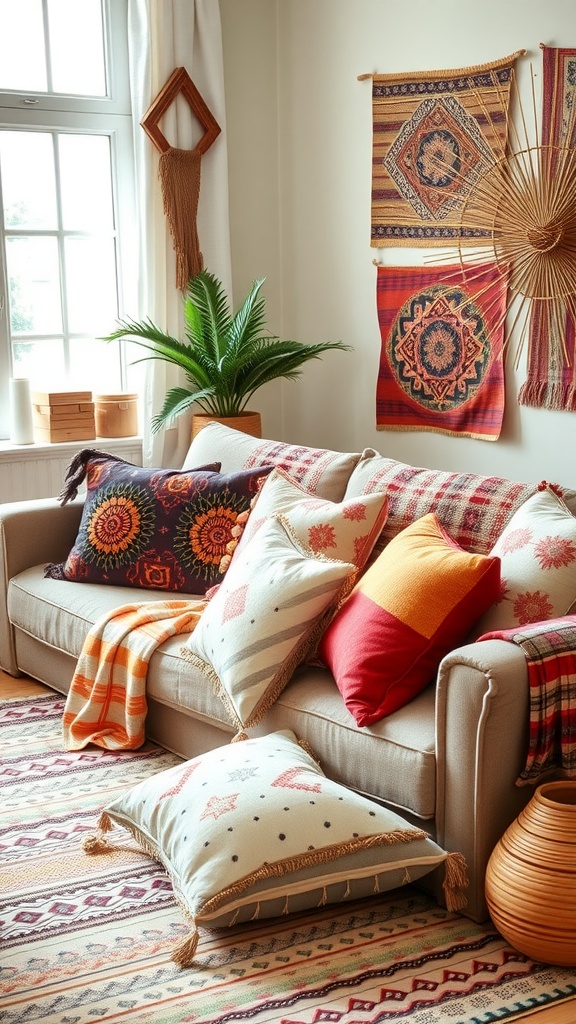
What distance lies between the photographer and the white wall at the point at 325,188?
4.14m

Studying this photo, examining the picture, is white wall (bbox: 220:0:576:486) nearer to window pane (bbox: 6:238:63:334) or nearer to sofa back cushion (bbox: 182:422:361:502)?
window pane (bbox: 6:238:63:334)

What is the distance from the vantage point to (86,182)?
4602 mm

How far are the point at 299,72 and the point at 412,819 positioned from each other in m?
3.56

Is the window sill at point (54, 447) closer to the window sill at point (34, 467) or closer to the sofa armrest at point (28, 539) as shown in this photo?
the window sill at point (34, 467)

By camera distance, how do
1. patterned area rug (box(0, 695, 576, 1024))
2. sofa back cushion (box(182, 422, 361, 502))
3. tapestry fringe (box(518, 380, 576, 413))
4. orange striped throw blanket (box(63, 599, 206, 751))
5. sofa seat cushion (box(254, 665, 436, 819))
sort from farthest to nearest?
tapestry fringe (box(518, 380, 576, 413))
sofa back cushion (box(182, 422, 361, 502))
orange striped throw blanket (box(63, 599, 206, 751))
sofa seat cushion (box(254, 665, 436, 819))
patterned area rug (box(0, 695, 576, 1024))

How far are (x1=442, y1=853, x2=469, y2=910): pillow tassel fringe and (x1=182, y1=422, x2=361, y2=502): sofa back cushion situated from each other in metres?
1.18

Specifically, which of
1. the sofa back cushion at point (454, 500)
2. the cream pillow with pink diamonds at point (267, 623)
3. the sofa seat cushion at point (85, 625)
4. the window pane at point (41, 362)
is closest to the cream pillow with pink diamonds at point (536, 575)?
the sofa back cushion at point (454, 500)

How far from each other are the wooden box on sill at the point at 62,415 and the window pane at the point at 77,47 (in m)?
1.23

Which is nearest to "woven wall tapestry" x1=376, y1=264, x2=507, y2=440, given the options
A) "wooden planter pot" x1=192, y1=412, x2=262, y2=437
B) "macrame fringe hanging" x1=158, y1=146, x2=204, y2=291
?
"wooden planter pot" x1=192, y1=412, x2=262, y2=437

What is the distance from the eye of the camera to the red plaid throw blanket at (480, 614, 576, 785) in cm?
Answer: 209

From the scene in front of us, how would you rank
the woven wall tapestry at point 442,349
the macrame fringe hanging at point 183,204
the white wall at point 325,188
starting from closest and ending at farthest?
the woven wall tapestry at point 442,349, the white wall at point 325,188, the macrame fringe hanging at point 183,204

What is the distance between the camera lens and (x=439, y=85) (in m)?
4.06

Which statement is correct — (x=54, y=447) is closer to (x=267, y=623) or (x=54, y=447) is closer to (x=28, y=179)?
(x=28, y=179)

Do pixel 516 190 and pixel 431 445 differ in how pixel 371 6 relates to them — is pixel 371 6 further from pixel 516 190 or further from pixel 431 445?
pixel 431 445
